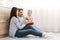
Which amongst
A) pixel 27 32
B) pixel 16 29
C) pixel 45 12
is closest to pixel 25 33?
pixel 27 32

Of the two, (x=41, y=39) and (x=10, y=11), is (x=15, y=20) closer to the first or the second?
(x=10, y=11)

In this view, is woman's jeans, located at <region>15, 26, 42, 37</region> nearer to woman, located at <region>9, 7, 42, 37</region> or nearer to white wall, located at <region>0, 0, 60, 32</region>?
woman, located at <region>9, 7, 42, 37</region>

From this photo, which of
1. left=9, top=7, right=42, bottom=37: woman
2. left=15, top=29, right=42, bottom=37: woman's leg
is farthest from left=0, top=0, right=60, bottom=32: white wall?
→ left=15, top=29, right=42, bottom=37: woman's leg

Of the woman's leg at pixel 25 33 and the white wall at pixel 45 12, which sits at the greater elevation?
the white wall at pixel 45 12

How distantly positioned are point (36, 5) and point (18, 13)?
1.06 m

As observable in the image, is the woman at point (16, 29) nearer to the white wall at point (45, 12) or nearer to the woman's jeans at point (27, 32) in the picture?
the woman's jeans at point (27, 32)

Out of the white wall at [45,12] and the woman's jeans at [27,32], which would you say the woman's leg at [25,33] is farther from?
the white wall at [45,12]

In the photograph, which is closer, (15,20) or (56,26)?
(15,20)

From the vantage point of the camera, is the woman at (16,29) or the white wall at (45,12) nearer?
the woman at (16,29)

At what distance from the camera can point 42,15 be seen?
193 inches

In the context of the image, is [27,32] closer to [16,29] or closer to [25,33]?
[25,33]

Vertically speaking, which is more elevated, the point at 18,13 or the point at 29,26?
the point at 18,13

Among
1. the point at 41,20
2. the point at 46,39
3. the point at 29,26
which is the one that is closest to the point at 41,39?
the point at 46,39

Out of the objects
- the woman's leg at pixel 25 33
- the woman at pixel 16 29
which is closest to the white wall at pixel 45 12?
the woman at pixel 16 29
